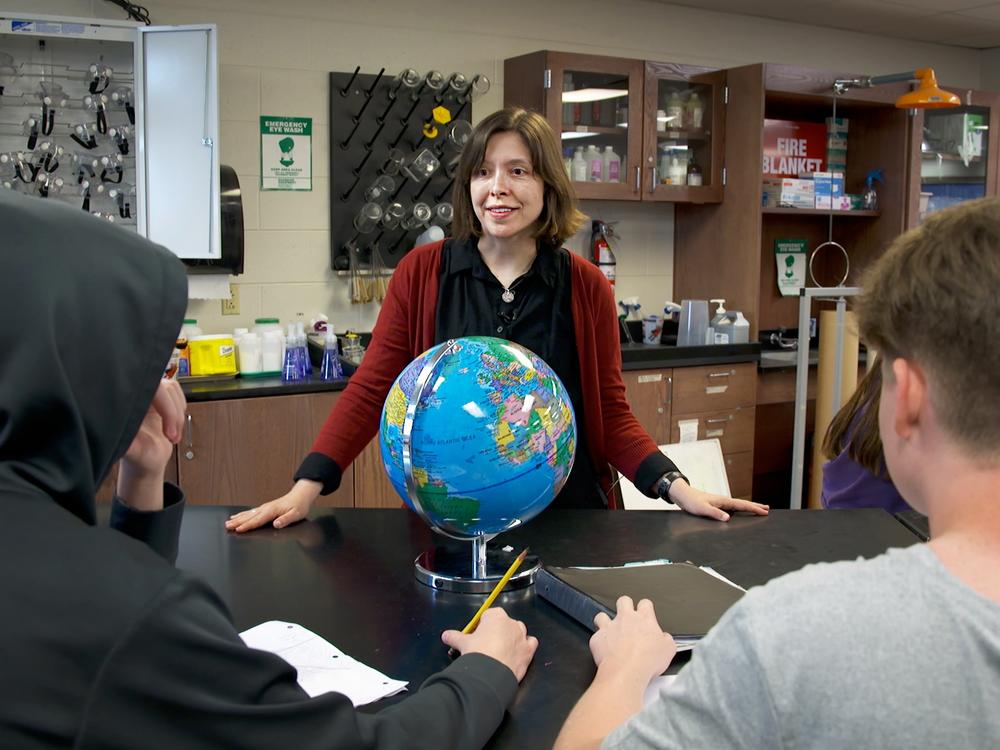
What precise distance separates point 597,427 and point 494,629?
885mm

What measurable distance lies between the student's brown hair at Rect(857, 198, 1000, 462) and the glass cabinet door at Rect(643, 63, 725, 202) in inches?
145

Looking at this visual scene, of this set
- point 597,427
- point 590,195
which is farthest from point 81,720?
point 590,195

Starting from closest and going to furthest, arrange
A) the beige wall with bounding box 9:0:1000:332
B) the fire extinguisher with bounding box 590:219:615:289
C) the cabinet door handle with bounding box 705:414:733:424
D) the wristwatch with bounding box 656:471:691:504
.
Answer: the wristwatch with bounding box 656:471:691:504
the beige wall with bounding box 9:0:1000:332
the cabinet door handle with bounding box 705:414:733:424
the fire extinguisher with bounding box 590:219:615:289

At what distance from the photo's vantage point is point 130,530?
1172 mm

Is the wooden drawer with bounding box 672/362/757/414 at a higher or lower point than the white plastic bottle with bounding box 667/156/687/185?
lower

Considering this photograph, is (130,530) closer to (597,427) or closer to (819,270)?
(597,427)

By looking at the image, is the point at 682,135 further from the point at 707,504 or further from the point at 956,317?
the point at 956,317

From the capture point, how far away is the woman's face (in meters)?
2.10

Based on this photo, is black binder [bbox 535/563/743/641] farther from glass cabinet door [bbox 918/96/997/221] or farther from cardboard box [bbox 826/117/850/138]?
glass cabinet door [bbox 918/96/997/221]

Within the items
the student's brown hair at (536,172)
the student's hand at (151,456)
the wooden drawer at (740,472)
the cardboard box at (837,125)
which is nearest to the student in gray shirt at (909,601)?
the student's hand at (151,456)

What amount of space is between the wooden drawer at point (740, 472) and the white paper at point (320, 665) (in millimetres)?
3457

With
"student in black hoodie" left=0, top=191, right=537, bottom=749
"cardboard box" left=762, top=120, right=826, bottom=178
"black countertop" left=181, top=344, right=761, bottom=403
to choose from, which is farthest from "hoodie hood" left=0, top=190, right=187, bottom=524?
"cardboard box" left=762, top=120, right=826, bottom=178

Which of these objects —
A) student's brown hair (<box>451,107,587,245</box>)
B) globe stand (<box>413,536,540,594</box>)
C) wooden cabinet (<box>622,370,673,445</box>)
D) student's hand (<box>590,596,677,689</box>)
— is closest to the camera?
student's hand (<box>590,596,677,689</box>)

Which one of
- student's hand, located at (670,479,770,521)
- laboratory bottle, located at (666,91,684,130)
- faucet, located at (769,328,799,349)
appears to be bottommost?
student's hand, located at (670,479,770,521)
